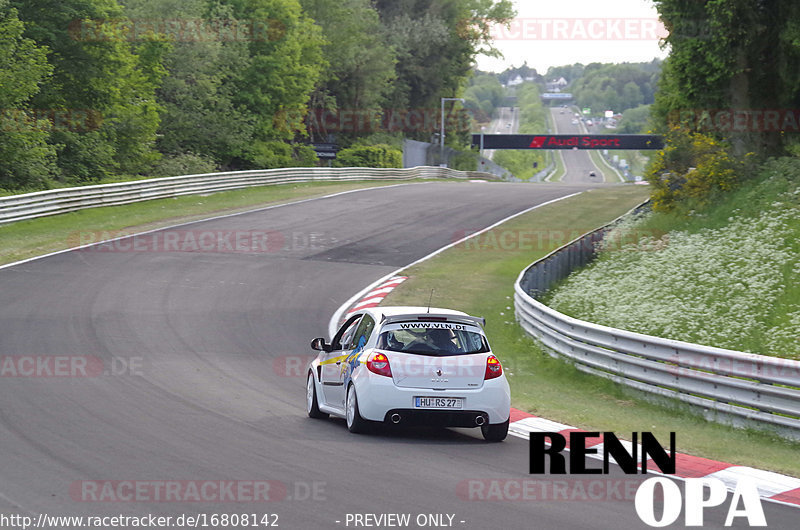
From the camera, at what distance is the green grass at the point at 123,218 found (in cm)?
2602

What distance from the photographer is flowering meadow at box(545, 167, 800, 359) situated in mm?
16125

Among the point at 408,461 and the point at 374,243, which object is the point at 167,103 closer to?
the point at 374,243

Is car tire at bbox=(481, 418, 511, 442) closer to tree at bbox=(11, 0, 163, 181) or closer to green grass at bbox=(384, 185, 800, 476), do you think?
green grass at bbox=(384, 185, 800, 476)

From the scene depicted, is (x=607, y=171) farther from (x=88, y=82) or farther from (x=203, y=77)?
(x=88, y=82)

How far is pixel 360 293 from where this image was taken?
22.2 meters

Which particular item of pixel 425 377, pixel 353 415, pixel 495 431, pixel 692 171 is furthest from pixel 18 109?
pixel 495 431

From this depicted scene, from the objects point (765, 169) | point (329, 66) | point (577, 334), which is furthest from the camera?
point (329, 66)

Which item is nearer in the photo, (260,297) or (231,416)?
(231,416)

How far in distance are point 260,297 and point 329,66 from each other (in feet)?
177

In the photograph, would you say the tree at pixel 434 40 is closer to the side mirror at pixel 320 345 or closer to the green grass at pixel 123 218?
the green grass at pixel 123 218

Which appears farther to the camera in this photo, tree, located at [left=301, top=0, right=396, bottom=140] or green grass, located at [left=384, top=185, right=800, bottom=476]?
tree, located at [left=301, top=0, right=396, bottom=140]

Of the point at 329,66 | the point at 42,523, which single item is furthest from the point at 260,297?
the point at 329,66

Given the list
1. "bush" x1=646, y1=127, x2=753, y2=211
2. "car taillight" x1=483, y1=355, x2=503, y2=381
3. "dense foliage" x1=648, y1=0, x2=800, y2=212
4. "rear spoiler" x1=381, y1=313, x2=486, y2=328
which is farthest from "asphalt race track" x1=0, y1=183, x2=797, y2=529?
"dense foliage" x1=648, y1=0, x2=800, y2=212

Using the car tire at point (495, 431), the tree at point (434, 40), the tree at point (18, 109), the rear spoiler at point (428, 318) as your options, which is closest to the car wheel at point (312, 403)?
the rear spoiler at point (428, 318)
